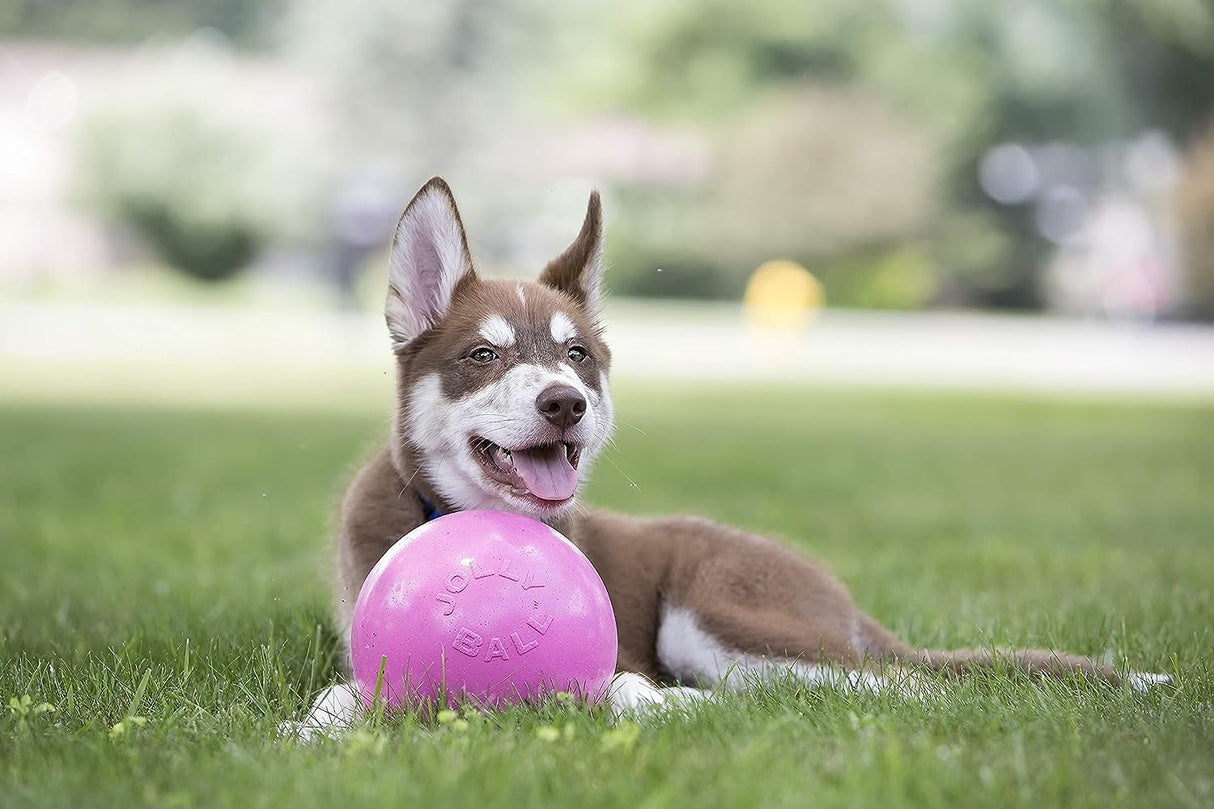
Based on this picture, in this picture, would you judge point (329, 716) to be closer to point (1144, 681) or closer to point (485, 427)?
point (485, 427)

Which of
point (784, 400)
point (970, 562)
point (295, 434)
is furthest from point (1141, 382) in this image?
point (970, 562)

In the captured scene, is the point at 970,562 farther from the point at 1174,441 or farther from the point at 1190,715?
the point at 1174,441

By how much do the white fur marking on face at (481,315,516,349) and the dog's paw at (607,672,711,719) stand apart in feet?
3.57

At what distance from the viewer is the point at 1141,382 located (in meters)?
22.6

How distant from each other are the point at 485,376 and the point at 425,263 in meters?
0.54

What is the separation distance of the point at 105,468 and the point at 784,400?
9.75m

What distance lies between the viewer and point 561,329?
4316 millimetres

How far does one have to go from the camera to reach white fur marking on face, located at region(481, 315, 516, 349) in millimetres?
4195

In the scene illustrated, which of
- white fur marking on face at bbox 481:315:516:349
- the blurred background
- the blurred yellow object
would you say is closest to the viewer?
white fur marking on face at bbox 481:315:516:349

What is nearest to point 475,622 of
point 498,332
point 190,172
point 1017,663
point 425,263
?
point 498,332

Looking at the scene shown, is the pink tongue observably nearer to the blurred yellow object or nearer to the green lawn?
the green lawn

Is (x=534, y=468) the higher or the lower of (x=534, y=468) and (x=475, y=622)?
the higher

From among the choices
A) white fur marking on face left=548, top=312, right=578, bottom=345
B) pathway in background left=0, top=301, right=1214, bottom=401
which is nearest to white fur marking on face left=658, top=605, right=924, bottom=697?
white fur marking on face left=548, top=312, right=578, bottom=345

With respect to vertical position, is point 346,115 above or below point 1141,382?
above
